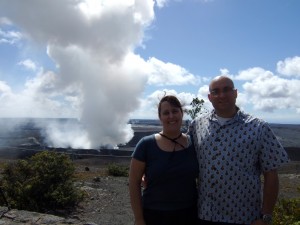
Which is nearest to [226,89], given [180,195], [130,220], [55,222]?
[180,195]

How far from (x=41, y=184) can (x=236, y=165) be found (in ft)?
29.1

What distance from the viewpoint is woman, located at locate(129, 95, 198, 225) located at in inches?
134

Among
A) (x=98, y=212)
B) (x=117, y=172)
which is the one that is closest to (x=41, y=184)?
(x=98, y=212)

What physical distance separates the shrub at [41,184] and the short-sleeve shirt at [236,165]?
8141mm

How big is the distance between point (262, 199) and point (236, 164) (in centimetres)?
44

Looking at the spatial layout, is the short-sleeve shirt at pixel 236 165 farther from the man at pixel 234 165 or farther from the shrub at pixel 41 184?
the shrub at pixel 41 184

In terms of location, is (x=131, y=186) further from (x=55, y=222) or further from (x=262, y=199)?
(x=55, y=222)

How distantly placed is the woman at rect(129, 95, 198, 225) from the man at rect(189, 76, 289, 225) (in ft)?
0.43

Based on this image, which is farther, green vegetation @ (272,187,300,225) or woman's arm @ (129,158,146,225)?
green vegetation @ (272,187,300,225)

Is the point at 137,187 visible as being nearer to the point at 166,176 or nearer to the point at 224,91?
the point at 166,176

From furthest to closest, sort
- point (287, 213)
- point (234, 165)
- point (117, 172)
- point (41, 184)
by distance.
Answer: point (117, 172) → point (41, 184) → point (287, 213) → point (234, 165)

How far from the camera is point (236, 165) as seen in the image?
10.9ft

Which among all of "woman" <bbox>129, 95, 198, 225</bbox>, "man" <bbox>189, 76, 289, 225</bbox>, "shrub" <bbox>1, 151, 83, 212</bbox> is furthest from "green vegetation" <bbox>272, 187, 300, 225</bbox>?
"shrub" <bbox>1, 151, 83, 212</bbox>

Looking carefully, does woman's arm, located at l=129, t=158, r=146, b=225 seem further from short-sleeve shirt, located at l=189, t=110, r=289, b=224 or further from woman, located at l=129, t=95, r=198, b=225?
short-sleeve shirt, located at l=189, t=110, r=289, b=224
